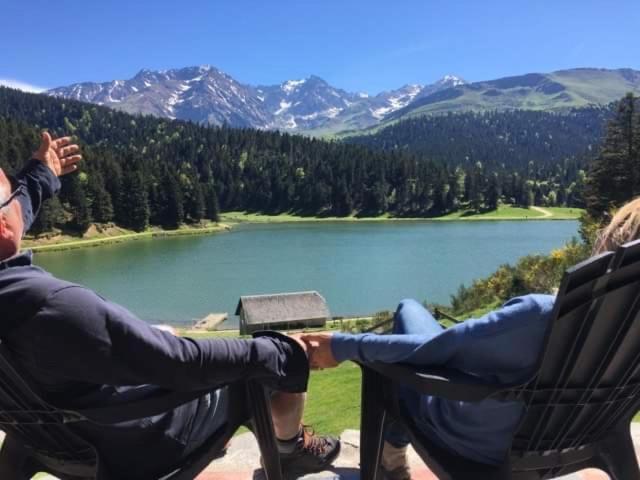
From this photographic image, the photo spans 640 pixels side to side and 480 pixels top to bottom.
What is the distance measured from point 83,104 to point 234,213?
109m

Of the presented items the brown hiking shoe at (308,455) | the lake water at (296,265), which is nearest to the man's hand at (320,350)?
the brown hiking shoe at (308,455)

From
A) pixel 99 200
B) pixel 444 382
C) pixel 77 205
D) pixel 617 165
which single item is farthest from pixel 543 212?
pixel 444 382

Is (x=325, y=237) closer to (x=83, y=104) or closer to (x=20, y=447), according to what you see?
(x=20, y=447)

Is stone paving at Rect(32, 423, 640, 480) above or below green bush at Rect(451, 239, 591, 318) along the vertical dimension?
above

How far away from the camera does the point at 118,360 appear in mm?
1609

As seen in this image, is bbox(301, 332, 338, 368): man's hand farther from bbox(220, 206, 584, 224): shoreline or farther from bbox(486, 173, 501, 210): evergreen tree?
bbox(486, 173, 501, 210): evergreen tree

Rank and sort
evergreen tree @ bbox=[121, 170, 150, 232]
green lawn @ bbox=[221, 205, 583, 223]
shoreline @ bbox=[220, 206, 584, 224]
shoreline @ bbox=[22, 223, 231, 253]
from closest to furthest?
shoreline @ bbox=[22, 223, 231, 253] < evergreen tree @ bbox=[121, 170, 150, 232] < shoreline @ bbox=[220, 206, 584, 224] < green lawn @ bbox=[221, 205, 583, 223]

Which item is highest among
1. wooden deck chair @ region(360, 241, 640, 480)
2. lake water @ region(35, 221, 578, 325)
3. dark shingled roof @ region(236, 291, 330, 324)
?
wooden deck chair @ region(360, 241, 640, 480)

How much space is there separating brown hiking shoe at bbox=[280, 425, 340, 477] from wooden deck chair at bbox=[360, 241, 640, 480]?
0.43m

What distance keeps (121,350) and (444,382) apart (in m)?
1.03

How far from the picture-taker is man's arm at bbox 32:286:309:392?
1.54 metres

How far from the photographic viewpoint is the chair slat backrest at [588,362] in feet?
4.90

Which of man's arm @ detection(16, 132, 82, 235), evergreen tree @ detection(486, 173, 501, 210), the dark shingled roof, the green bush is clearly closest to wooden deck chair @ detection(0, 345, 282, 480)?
man's arm @ detection(16, 132, 82, 235)

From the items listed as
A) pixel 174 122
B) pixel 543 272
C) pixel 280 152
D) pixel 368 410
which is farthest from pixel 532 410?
pixel 174 122
